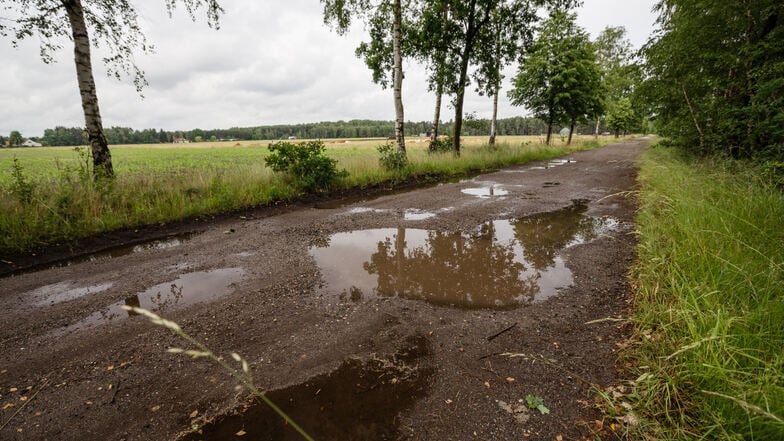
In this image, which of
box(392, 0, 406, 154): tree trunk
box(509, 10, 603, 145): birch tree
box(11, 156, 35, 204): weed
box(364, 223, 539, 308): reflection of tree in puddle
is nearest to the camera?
box(364, 223, 539, 308): reflection of tree in puddle

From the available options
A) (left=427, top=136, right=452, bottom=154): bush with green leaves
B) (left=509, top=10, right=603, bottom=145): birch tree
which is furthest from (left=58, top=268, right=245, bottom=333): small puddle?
(left=509, top=10, right=603, bottom=145): birch tree

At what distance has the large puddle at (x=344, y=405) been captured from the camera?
1.84m

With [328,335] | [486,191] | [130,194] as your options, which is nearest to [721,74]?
[486,191]

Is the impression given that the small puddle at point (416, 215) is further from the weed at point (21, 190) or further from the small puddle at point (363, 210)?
the weed at point (21, 190)

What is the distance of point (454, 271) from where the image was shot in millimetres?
3980

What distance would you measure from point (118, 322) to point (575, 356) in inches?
162

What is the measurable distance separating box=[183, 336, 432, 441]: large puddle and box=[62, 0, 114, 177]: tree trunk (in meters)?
7.30

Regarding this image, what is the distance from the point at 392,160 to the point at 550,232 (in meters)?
7.08

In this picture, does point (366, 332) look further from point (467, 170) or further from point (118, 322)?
point (467, 170)

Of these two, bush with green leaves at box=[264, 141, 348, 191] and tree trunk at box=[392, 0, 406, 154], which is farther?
tree trunk at box=[392, 0, 406, 154]

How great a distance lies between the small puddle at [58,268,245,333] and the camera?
3.12 m

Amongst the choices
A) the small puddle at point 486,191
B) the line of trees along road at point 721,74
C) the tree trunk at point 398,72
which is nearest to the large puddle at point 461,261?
the small puddle at point 486,191

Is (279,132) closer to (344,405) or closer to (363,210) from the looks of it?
(363,210)

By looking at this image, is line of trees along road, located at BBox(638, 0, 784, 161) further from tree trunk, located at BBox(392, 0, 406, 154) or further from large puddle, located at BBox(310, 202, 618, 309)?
tree trunk, located at BBox(392, 0, 406, 154)
